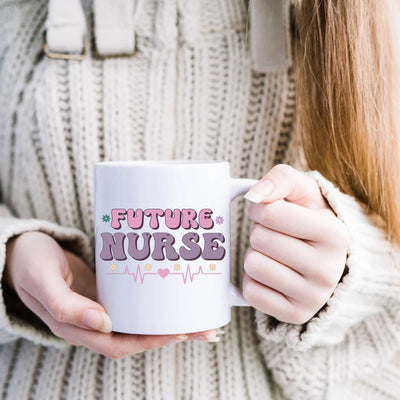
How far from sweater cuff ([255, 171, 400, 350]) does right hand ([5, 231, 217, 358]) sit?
0.12 meters

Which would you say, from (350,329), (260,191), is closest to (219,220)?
(260,191)

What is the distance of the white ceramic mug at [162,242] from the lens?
479mm

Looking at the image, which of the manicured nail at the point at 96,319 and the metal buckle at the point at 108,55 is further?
the metal buckle at the point at 108,55

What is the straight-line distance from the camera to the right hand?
1.67 feet

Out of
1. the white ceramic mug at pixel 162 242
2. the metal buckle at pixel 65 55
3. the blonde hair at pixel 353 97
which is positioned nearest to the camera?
the white ceramic mug at pixel 162 242

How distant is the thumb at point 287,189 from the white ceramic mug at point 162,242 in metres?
0.03

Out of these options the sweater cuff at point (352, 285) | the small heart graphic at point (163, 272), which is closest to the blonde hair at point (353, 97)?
the sweater cuff at point (352, 285)

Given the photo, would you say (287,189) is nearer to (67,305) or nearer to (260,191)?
(260,191)

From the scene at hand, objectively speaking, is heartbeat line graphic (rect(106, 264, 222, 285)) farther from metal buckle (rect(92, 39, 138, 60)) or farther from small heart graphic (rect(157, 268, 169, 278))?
metal buckle (rect(92, 39, 138, 60))

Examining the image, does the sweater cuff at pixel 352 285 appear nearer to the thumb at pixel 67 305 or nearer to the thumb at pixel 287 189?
the thumb at pixel 287 189

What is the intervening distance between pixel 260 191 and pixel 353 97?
0.22 meters

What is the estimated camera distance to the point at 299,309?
532 millimetres

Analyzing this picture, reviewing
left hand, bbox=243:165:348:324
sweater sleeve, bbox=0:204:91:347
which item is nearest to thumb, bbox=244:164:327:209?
left hand, bbox=243:165:348:324

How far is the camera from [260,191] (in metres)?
0.49
